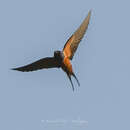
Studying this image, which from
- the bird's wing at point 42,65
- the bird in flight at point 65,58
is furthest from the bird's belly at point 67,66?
the bird's wing at point 42,65

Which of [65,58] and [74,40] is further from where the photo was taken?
[74,40]

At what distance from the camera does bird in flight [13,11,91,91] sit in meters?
8.62

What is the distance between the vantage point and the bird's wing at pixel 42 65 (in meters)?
8.82

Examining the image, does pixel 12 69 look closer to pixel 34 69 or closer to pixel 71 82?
pixel 34 69

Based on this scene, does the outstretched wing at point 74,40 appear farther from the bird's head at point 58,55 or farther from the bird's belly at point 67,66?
the bird's head at point 58,55

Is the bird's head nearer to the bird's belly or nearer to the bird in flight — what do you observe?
the bird in flight

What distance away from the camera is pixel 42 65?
9219 millimetres

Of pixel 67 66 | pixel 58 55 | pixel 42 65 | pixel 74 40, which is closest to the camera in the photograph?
pixel 58 55

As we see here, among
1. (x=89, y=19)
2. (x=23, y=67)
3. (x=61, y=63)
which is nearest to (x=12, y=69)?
(x=23, y=67)

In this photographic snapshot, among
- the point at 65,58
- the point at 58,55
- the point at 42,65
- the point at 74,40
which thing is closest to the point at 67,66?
the point at 65,58

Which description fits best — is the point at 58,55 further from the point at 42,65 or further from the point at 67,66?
the point at 42,65

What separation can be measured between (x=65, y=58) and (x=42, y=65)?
75 centimetres

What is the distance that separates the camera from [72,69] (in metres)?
8.70

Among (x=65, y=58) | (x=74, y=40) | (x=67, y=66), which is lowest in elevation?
(x=67, y=66)
